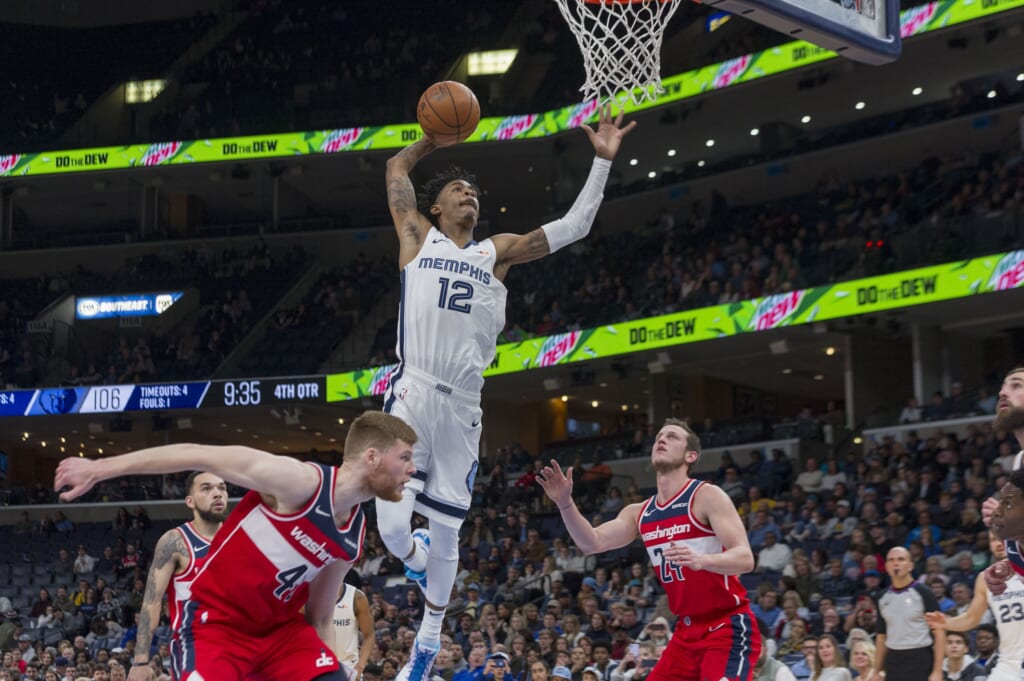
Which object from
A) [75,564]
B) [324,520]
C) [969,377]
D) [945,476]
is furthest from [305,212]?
[324,520]

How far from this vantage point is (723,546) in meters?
7.50

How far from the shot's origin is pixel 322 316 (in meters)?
34.6

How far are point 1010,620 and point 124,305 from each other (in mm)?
29874

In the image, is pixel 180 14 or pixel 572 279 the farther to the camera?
pixel 180 14

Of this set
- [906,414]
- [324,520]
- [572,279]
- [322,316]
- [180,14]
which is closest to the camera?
[324,520]

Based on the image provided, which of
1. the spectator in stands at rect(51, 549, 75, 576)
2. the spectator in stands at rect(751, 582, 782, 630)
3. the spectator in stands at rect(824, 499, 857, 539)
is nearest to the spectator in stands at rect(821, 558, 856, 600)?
the spectator in stands at rect(751, 582, 782, 630)

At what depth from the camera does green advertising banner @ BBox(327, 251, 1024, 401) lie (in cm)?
2277

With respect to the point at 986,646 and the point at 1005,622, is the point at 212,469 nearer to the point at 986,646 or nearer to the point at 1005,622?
the point at 1005,622

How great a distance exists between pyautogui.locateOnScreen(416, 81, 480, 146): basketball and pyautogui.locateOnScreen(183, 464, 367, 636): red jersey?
2893 millimetres

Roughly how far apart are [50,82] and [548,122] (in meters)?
16.9

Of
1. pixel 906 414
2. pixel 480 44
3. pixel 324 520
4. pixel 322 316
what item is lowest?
pixel 324 520

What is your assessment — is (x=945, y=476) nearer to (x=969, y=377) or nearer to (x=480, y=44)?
(x=969, y=377)

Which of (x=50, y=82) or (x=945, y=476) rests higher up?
(x=50, y=82)

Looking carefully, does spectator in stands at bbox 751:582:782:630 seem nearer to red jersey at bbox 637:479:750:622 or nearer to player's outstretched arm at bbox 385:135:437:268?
red jersey at bbox 637:479:750:622
